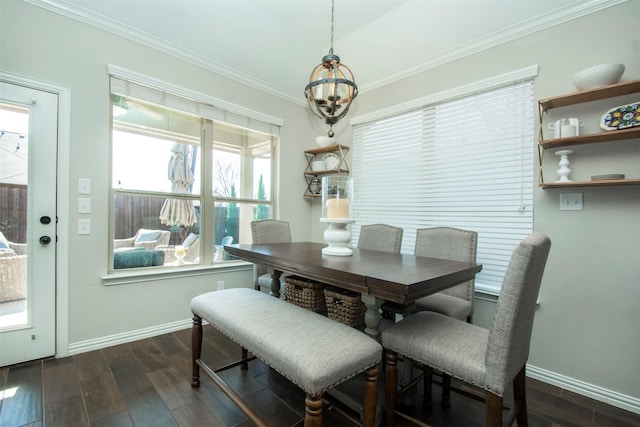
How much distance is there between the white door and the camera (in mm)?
2004

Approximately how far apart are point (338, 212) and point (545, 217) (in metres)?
1.61

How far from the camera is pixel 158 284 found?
266 centimetres

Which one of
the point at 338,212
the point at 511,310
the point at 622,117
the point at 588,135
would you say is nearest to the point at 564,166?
the point at 588,135

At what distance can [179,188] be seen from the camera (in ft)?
9.37

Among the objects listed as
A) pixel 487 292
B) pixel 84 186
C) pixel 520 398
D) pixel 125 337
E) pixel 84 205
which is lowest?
pixel 125 337

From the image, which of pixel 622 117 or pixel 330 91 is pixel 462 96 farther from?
pixel 330 91

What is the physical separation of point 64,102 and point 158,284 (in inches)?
65.2

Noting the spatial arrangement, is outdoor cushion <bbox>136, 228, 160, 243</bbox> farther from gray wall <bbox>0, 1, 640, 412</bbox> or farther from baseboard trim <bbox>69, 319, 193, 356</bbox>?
baseboard trim <bbox>69, 319, 193, 356</bbox>

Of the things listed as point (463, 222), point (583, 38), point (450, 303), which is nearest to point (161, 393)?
point (450, 303)

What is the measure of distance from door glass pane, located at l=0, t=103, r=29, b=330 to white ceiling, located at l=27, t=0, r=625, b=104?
930 millimetres

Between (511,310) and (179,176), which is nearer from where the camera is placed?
(511,310)

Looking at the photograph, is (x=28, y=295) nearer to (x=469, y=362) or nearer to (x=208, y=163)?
(x=208, y=163)

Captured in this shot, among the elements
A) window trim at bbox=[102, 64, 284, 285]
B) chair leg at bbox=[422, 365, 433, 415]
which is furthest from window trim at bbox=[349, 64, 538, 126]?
chair leg at bbox=[422, 365, 433, 415]

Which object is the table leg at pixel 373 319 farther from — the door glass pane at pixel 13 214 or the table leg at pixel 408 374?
the door glass pane at pixel 13 214
